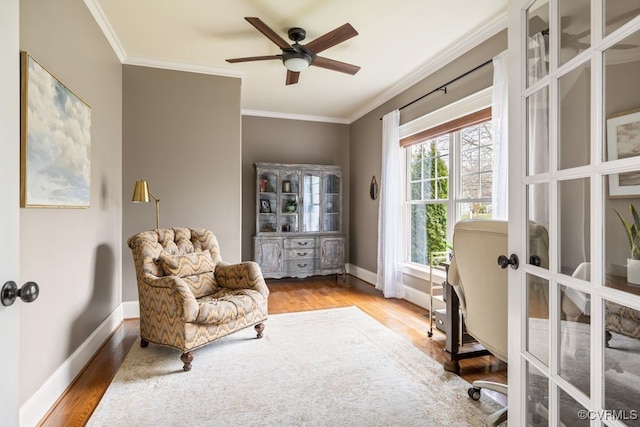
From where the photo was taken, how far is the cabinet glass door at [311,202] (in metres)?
5.36

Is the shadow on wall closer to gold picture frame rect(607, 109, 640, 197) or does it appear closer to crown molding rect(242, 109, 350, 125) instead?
gold picture frame rect(607, 109, 640, 197)

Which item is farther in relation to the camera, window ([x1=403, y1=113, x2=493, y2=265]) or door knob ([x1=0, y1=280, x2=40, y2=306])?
window ([x1=403, y1=113, x2=493, y2=265])

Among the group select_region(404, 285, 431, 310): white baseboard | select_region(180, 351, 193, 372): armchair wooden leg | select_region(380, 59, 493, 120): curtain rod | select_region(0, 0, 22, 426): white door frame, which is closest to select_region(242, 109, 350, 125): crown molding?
select_region(380, 59, 493, 120): curtain rod

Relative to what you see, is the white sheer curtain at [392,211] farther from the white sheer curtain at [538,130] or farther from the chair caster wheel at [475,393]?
the white sheer curtain at [538,130]

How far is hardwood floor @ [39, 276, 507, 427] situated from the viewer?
2.00 metres

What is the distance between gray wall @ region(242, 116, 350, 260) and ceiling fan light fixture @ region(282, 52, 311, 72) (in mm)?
2678

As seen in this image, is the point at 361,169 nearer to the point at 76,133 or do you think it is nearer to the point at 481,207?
the point at 481,207

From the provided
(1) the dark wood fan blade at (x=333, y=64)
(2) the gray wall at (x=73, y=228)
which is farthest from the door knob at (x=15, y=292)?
(1) the dark wood fan blade at (x=333, y=64)

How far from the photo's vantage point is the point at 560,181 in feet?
3.62

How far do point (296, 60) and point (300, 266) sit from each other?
3.24 metres

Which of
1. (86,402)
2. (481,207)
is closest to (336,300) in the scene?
(481,207)

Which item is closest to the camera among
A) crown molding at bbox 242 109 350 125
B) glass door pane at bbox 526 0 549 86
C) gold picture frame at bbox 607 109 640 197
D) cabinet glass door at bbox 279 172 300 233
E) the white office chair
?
gold picture frame at bbox 607 109 640 197

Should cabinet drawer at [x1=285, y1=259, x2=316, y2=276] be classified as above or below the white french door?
below

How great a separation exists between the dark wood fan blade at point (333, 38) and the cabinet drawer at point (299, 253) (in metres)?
3.14
